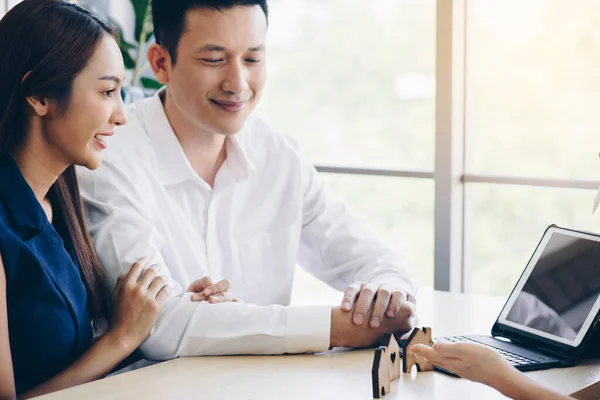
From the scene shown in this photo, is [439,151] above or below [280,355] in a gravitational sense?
above

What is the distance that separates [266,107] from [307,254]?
23.0 ft

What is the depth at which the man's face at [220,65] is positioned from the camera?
1916mm

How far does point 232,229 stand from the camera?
2094 mm

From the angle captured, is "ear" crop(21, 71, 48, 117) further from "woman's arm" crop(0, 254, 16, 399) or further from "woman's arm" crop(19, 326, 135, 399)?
"woman's arm" crop(19, 326, 135, 399)

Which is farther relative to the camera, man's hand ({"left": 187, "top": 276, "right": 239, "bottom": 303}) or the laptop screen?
man's hand ({"left": 187, "top": 276, "right": 239, "bottom": 303})

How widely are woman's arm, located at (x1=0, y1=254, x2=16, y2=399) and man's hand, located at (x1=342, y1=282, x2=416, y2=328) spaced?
2.09 ft

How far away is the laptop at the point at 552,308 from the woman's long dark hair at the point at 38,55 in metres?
0.91

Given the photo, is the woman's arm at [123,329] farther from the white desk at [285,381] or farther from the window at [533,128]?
the window at [533,128]

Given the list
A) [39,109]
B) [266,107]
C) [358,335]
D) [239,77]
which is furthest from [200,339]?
[266,107]

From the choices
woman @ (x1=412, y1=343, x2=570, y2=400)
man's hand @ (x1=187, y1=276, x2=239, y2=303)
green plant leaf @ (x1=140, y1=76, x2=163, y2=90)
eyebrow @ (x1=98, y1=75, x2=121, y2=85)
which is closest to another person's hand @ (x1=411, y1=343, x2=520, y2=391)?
woman @ (x1=412, y1=343, x2=570, y2=400)

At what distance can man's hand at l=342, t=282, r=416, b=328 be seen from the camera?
160 cm

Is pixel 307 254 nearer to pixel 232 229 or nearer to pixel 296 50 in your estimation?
pixel 232 229

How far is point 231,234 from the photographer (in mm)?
2088

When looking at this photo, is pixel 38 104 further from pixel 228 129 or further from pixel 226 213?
pixel 226 213
